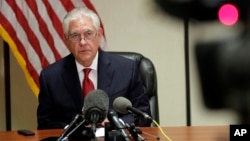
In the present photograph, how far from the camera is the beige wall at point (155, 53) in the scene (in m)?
3.45

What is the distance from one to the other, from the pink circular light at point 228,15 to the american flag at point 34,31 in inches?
44.8

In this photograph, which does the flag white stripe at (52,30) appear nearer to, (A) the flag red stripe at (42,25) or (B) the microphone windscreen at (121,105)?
(A) the flag red stripe at (42,25)

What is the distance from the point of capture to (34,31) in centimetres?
305

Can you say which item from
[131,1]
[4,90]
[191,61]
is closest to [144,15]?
[131,1]

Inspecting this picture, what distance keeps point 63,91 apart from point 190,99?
143 cm

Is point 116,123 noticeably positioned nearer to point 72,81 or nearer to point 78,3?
point 72,81

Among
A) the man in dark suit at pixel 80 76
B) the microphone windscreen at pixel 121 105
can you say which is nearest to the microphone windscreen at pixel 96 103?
the microphone windscreen at pixel 121 105

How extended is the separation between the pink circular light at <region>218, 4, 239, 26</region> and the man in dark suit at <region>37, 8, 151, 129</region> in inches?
47.2

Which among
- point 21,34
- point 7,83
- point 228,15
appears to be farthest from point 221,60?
point 7,83

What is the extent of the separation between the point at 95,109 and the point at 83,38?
105 cm

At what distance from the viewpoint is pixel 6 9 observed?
302cm

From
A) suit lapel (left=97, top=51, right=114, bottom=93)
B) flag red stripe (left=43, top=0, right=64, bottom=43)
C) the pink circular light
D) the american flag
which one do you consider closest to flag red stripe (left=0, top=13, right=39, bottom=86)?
the american flag

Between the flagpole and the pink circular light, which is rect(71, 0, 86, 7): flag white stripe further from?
the pink circular light

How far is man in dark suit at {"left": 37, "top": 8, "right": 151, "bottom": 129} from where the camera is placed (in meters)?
2.37
